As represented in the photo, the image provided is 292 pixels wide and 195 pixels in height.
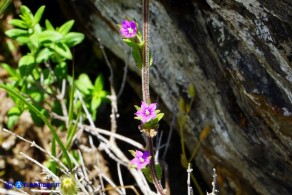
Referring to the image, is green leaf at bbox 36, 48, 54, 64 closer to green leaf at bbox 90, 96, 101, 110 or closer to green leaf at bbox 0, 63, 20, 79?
green leaf at bbox 0, 63, 20, 79

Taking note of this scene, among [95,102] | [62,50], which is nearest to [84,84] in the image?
[95,102]

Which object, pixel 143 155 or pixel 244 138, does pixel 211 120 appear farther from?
pixel 143 155

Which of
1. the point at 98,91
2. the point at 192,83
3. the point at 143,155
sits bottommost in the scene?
the point at 98,91

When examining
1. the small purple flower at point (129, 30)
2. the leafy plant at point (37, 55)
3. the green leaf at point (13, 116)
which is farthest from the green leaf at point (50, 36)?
the small purple flower at point (129, 30)

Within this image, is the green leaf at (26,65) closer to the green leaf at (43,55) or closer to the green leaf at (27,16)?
A: the green leaf at (43,55)

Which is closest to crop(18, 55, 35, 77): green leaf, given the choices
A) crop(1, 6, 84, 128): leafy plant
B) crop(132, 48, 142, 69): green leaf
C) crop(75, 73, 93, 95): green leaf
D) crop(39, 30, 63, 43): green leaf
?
crop(1, 6, 84, 128): leafy plant

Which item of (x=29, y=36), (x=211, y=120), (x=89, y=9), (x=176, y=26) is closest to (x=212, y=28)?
(x=176, y=26)

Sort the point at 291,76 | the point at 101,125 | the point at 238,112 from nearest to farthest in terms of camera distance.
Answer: the point at 291,76, the point at 238,112, the point at 101,125
